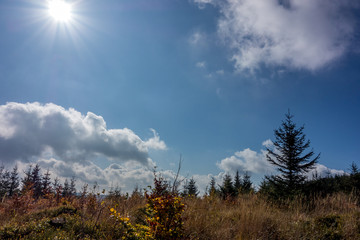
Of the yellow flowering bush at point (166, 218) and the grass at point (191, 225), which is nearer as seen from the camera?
the yellow flowering bush at point (166, 218)

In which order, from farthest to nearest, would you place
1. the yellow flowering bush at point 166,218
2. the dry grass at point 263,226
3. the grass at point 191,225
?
the dry grass at point 263,226
the grass at point 191,225
the yellow flowering bush at point 166,218

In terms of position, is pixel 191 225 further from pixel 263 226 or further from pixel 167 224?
pixel 263 226

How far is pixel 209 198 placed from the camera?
8086 millimetres

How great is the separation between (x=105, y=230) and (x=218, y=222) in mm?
3003

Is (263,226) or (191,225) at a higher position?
(263,226)

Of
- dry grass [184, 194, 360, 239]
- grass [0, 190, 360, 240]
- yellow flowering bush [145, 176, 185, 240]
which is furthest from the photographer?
dry grass [184, 194, 360, 239]

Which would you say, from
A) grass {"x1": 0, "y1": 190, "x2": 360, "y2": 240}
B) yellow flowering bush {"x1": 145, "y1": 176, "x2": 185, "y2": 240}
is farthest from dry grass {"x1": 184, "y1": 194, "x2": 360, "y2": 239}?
yellow flowering bush {"x1": 145, "y1": 176, "x2": 185, "y2": 240}

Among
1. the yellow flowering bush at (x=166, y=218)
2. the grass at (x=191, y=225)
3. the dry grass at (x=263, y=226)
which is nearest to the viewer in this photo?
the yellow flowering bush at (x=166, y=218)

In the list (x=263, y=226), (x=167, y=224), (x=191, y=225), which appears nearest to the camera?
(x=167, y=224)

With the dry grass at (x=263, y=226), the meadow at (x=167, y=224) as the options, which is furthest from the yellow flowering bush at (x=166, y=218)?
the dry grass at (x=263, y=226)

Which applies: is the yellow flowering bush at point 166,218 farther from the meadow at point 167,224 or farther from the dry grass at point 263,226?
the dry grass at point 263,226

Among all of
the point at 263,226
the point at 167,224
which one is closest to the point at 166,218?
the point at 167,224

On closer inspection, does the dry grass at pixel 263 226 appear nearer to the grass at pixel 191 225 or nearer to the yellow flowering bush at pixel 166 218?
the grass at pixel 191 225

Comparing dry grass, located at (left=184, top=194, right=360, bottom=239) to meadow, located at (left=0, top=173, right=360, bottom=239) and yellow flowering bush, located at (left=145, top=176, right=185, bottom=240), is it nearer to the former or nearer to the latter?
meadow, located at (left=0, top=173, right=360, bottom=239)
